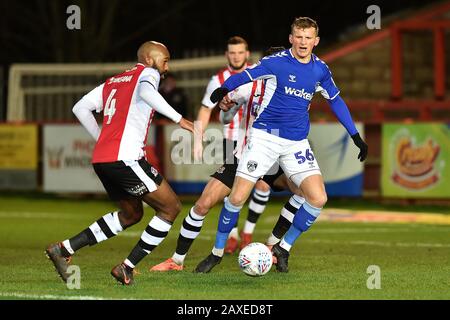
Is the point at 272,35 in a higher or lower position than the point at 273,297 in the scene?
higher

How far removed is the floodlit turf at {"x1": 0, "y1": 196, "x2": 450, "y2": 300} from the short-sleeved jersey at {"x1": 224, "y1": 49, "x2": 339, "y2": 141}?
1.33 metres

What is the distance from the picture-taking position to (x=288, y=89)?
34.9 ft

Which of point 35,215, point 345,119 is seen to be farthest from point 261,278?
point 35,215

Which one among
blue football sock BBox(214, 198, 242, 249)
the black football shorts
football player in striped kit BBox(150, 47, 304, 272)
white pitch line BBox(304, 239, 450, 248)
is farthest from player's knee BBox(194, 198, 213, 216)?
white pitch line BBox(304, 239, 450, 248)

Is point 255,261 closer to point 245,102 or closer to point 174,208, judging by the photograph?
point 174,208

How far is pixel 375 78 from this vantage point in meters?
25.8

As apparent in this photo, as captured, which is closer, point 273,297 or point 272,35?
point 273,297

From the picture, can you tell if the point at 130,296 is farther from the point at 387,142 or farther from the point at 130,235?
the point at 387,142

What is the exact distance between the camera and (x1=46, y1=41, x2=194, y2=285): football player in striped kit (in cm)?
1001

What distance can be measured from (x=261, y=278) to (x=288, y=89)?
168 centimetres

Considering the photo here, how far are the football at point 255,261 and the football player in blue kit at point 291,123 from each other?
0.64 metres
